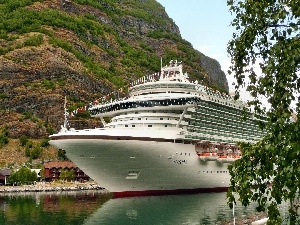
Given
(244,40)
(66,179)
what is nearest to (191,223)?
(244,40)

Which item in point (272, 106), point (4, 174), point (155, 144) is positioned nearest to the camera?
point (272, 106)

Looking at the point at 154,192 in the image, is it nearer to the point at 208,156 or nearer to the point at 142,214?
the point at 208,156

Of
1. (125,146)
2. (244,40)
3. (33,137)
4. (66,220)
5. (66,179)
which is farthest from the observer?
(33,137)

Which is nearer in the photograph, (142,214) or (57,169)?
(142,214)

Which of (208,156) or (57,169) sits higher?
(208,156)

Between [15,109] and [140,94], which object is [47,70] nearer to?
[15,109]

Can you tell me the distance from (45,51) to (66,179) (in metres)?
70.7

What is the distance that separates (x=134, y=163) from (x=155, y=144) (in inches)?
146

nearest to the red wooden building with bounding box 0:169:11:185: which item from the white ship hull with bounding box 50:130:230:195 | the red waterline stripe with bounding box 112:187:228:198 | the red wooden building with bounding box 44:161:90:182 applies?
the red wooden building with bounding box 44:161:90:182

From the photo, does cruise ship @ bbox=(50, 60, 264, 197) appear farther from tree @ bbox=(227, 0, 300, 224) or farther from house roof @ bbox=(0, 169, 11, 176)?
house roof @ bbox=(0, 169, 11, 176)

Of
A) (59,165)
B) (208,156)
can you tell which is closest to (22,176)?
(59,165)

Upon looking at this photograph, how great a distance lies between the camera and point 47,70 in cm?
16725

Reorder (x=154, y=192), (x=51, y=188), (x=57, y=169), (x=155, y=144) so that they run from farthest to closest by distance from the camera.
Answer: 1. (x=57, y=169)
2. (x=51, y=188)
3. (x=154, y=192)
4. (x=155, y=144)

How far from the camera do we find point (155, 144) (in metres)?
63.2
